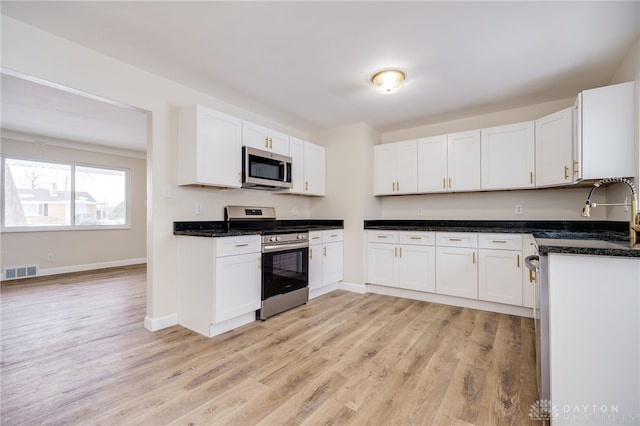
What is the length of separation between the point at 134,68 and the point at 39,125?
10.2 ft

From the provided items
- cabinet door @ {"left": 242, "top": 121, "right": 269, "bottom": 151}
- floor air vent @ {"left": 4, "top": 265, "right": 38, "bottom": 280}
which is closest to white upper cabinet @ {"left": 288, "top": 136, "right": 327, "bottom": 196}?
cabinet door @ {"left": 242, "top": 121, "right": 269, "bottom": 151}

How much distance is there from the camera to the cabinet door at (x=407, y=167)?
12.6 ft

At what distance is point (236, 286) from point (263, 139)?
66.4 inches

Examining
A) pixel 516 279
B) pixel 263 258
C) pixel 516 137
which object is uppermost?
pixel 516 137

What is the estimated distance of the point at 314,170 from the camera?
4090mm

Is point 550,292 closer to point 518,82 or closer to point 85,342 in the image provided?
point 518,82

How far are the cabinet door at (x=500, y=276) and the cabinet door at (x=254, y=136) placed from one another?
2.75m

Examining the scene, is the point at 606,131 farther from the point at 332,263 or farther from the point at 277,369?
the point at 277,369

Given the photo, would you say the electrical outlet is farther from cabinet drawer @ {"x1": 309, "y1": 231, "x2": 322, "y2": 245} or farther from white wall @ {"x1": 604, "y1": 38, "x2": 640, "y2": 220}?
white wall @ {"x1": 604, "y1": 38, "x2": 640, "y2": 220}

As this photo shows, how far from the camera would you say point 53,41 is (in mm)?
2066

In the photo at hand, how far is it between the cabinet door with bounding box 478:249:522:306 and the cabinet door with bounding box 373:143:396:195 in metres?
1.47

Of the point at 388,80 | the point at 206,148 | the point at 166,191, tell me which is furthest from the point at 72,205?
the point at 388,80

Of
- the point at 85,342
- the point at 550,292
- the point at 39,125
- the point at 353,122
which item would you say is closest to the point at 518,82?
the point at 353,122

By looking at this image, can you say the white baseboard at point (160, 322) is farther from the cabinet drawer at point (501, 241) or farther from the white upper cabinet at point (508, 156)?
the white upper cabinet at point (508, 156)
